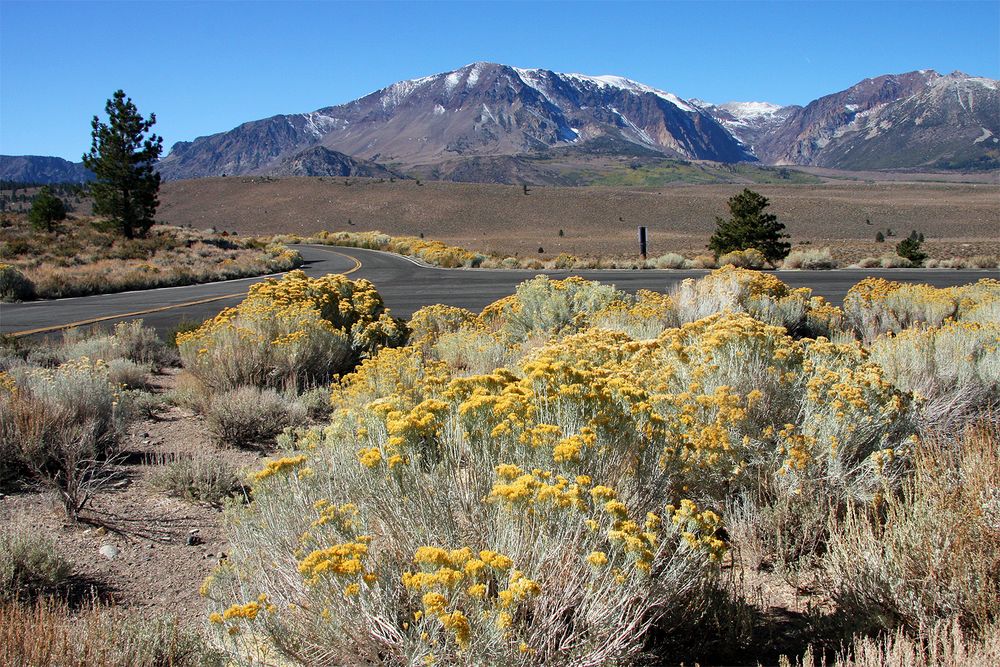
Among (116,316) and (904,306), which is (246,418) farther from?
(116,316)

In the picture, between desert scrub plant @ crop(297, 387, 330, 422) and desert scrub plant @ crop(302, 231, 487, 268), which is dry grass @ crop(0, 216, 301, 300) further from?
desert scrub plant @ crop(297, 387, 330, 422)

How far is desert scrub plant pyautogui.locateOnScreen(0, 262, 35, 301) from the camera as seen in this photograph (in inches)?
829

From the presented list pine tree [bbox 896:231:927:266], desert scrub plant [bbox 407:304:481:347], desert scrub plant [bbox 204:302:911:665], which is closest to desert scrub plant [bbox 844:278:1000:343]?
desert scrub plant [bbox 407:304:481:347]

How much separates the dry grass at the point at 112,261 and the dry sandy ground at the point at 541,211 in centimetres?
2939

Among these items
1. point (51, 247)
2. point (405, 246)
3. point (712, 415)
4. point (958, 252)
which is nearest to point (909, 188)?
point (958, 252)

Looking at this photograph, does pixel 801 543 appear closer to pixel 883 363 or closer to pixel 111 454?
pixel 883 363

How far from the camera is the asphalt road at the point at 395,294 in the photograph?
1611cm

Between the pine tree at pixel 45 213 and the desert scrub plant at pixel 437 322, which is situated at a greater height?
the pine tree at pixel 45 213

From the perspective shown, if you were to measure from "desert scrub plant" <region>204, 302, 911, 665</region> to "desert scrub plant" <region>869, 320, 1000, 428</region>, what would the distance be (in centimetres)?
154

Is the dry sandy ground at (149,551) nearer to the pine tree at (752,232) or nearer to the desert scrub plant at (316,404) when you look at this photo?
→ the desert scrub plant at (316,404)

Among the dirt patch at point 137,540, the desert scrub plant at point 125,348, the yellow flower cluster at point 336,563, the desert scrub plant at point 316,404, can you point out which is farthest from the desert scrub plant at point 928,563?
the desert scrub plant at point 125,348

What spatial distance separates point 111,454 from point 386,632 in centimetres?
471

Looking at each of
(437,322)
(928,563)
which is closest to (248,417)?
(437,322)

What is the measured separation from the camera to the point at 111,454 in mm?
6363
